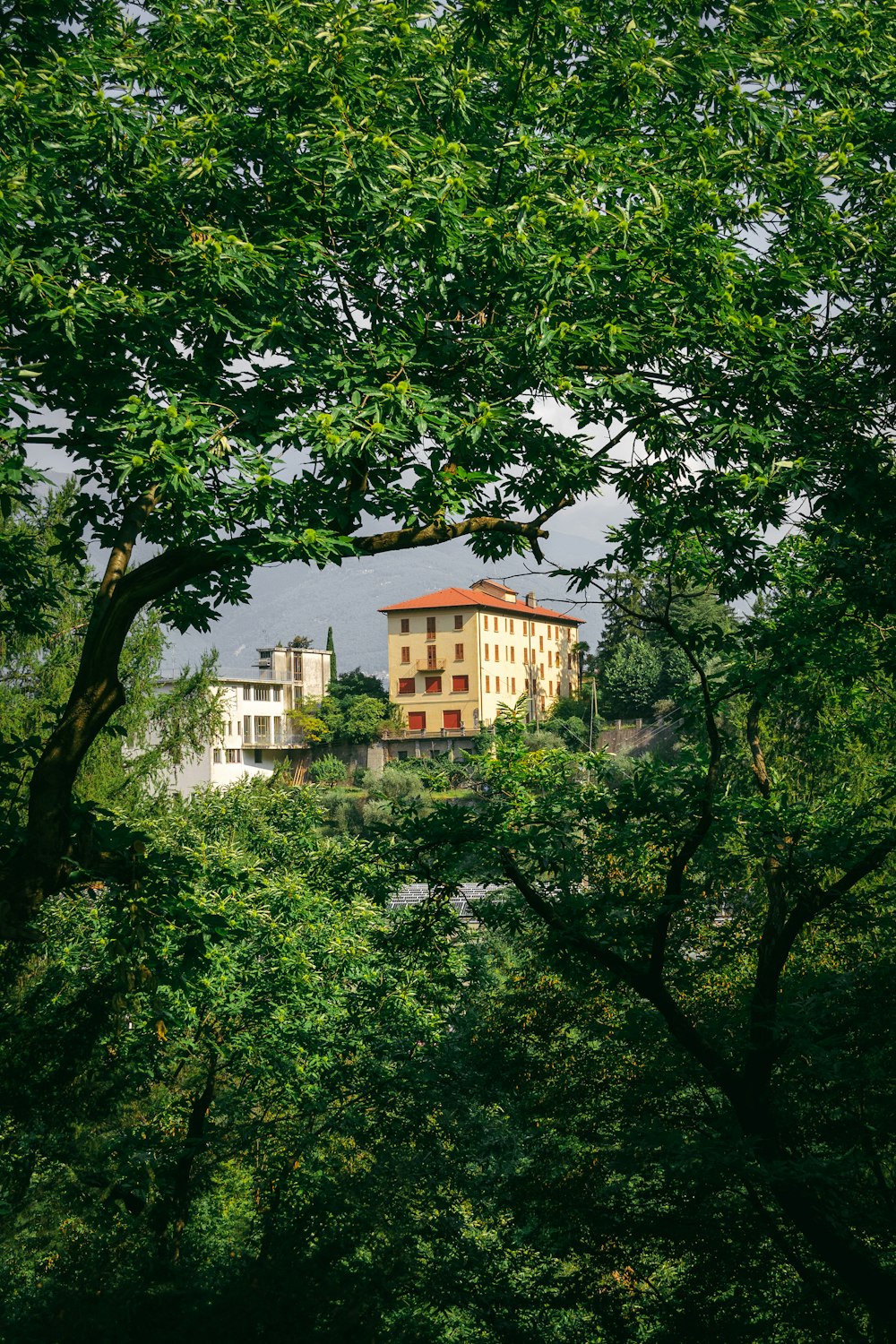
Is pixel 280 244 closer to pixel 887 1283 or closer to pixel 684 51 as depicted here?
pixel 684 51

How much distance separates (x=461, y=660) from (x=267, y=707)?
14848mm

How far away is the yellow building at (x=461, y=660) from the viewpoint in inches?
3162

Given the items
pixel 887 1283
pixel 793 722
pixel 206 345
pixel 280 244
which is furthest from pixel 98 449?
pixel 793 722

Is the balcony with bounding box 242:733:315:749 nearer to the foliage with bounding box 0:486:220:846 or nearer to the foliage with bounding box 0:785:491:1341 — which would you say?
the foliage with bounding box 0:486:220:846

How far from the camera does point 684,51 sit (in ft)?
24.2

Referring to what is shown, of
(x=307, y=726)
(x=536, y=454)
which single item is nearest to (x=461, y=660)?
(x=307, y=726)

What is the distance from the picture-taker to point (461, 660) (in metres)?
81.4

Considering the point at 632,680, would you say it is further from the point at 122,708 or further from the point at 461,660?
the point at 122,708

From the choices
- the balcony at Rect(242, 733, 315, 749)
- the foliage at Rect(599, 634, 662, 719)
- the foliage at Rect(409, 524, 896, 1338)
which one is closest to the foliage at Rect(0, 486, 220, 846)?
the foliage at Rect(409, 524, 896, 1338)

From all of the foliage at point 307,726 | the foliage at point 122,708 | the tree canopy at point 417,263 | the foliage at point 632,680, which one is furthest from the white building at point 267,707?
the tree canopy at point 417,263

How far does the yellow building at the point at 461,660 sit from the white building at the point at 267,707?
755 cm

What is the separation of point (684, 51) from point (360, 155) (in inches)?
102

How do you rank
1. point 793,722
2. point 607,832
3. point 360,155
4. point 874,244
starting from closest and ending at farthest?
1. point 360,155
2. point 874,244
3. point 607,832
4. point 793,722

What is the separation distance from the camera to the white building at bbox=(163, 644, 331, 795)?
251 ft
